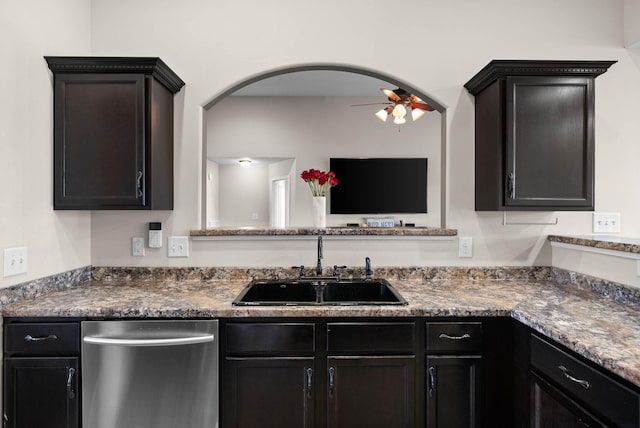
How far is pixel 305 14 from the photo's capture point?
2.40 m

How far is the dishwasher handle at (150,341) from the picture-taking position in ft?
5.61

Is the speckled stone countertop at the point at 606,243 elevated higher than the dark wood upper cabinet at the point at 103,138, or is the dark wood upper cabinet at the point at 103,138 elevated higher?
the dark wood upper cabinet at the point at 103,138

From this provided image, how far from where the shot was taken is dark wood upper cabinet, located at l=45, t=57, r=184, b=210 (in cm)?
200

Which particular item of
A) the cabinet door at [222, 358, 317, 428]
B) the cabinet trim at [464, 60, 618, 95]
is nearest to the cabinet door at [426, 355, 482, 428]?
the cabinet door at [222, 358, 317, 428]

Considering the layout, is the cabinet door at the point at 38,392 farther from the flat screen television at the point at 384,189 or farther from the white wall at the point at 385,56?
the flat screen television at the point at 384,189

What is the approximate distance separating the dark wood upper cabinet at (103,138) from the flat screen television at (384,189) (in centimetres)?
384

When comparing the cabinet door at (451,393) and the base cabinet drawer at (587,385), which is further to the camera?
the cabinet door at (451,393)

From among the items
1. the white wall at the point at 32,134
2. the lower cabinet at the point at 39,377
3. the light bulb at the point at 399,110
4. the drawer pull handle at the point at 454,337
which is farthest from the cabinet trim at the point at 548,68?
the lower cabinet at the point at 39,377

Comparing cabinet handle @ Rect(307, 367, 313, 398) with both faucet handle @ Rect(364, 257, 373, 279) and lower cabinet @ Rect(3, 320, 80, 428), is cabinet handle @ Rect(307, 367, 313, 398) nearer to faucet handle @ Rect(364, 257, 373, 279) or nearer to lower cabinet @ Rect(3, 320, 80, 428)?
faucet handle @ Rect(364, 257, 373, 279)

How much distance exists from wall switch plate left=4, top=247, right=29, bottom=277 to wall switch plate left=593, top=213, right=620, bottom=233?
123 inches

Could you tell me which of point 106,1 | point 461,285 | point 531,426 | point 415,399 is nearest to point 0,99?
point 106,1

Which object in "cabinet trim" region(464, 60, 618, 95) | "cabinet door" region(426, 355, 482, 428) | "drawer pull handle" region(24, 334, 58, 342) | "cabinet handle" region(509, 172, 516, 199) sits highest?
"cabinet trim" region(464, 60, 618, 95)

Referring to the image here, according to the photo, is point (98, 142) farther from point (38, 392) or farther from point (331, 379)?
point (331, 379)

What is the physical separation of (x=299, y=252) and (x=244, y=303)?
2.23 feet
